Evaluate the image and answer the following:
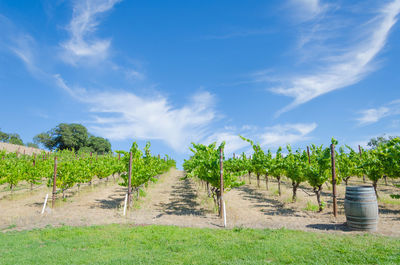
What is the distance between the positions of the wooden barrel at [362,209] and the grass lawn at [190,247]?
78 cm

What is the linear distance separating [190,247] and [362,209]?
5.61 metres

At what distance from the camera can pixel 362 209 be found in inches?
300

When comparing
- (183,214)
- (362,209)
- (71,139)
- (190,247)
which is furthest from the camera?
(71,139)

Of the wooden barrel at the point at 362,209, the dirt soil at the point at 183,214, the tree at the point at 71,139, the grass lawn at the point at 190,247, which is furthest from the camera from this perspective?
Answer: the tree at the point at 71,139

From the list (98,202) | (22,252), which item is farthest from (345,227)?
(98,202)

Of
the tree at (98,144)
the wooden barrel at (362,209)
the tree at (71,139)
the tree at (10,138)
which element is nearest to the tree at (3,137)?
the tree at (10,138)

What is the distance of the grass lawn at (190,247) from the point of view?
17.3ft

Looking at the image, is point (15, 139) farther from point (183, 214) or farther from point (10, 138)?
point (183, 214)

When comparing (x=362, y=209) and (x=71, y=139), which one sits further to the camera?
(x=71, y=139)

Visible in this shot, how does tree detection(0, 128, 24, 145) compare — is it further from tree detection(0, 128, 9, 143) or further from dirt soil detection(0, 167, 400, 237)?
dirt soil detection(0, 167, 400, 237)

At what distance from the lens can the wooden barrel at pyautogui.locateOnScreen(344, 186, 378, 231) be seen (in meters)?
7.61

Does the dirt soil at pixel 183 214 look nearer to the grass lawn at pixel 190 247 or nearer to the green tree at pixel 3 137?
the grass lawn at pixel 190 247

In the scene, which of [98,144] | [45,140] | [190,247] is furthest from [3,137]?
[190,247]

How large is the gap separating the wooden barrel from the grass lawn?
2.57 ft
